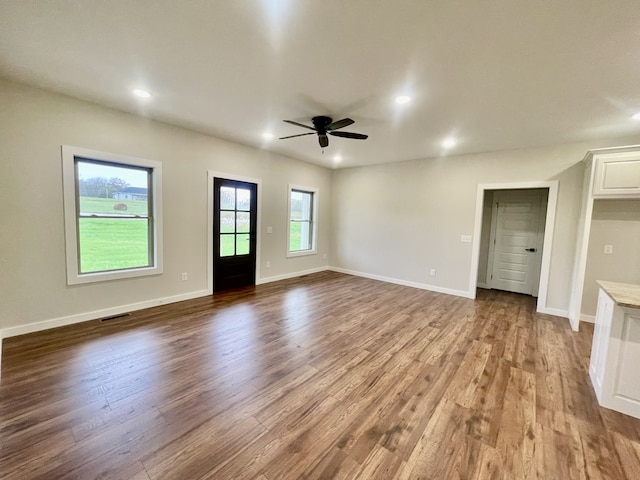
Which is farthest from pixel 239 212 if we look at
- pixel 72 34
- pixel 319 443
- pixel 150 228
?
pixel 319 443

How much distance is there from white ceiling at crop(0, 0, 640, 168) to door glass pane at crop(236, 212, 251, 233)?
1927mm

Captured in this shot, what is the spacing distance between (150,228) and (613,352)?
5.38 m

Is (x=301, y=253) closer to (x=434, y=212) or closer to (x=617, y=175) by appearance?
(x=434, y=212)

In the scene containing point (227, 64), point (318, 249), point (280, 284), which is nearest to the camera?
point (227, 64)

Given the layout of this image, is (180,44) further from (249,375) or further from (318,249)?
(318,249)

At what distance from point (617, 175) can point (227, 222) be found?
5.76 m

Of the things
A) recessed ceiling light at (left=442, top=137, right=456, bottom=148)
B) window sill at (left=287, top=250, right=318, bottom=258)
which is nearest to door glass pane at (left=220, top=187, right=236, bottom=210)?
window sill at (left=287, top=250, right=318, bottom=258)

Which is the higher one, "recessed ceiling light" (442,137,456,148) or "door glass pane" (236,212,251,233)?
"recessed ceiling light" (442,137,456,148)

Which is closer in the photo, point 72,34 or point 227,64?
point 72,34

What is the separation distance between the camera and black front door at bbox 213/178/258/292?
483 centimetres

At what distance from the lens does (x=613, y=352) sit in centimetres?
211

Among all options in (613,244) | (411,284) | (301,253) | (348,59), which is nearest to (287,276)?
(301,253)

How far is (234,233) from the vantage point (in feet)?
16.8

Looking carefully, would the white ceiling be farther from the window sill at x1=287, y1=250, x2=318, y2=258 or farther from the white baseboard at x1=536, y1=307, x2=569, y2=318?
the window sill at x1=287, y1=250, x2=318, y2=258
